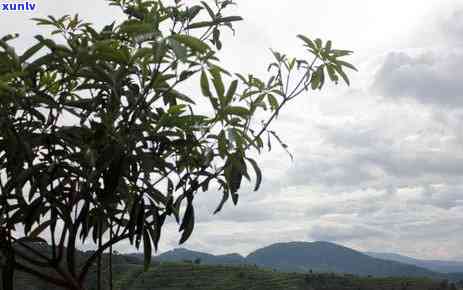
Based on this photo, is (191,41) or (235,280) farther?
(235,280)

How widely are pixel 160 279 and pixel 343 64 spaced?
86698 millimetres

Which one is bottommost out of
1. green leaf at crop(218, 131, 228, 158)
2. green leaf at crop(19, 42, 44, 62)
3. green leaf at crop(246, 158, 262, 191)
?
green leaf at crop(246, 158, 262, 191)

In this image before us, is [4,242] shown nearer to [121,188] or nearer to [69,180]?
[69,180]

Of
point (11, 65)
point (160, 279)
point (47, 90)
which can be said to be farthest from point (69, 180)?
point (160, 279)

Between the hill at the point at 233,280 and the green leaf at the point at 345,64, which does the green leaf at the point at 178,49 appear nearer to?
the green leaf at the point at 345,64

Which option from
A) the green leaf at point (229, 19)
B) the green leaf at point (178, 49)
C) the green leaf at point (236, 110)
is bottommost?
the green leaf at point (236, 110)

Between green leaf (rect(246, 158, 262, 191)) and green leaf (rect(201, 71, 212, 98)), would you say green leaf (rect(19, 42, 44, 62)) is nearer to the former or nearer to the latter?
green leaf (rect(201, 71, 212, 98))

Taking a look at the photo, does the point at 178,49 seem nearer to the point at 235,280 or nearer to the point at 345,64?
the point at 345,64

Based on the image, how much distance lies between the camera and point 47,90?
3328 millimetres

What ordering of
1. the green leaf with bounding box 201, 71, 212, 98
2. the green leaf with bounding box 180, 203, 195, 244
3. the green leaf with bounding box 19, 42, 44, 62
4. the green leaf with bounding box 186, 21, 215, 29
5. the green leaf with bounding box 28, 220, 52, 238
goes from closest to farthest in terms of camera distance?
the green leaf with bounding box 201, 71, 212, 98, the green leaf with bounding box 19, 42, 44, 62, the green leaf with bounding box 186, 21, 215, 29, the green leaf with bounding box 180, 203, 195, 244, the green leaf with bounding box 28, 220, 52, 238

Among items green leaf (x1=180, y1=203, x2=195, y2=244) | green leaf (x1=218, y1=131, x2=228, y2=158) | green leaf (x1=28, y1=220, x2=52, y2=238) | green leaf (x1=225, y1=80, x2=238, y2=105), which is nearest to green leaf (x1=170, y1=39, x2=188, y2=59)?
green leaf (x1=225, y1=80, x2=238, y2=105)

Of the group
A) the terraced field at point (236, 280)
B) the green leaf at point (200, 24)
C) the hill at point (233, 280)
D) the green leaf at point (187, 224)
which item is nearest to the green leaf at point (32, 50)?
the green leaf at point (200, 24)

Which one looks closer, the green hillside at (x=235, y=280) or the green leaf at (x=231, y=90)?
the green leaf at (x=231, y=90)

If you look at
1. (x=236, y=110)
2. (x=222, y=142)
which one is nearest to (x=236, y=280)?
(x=222, y=142)
